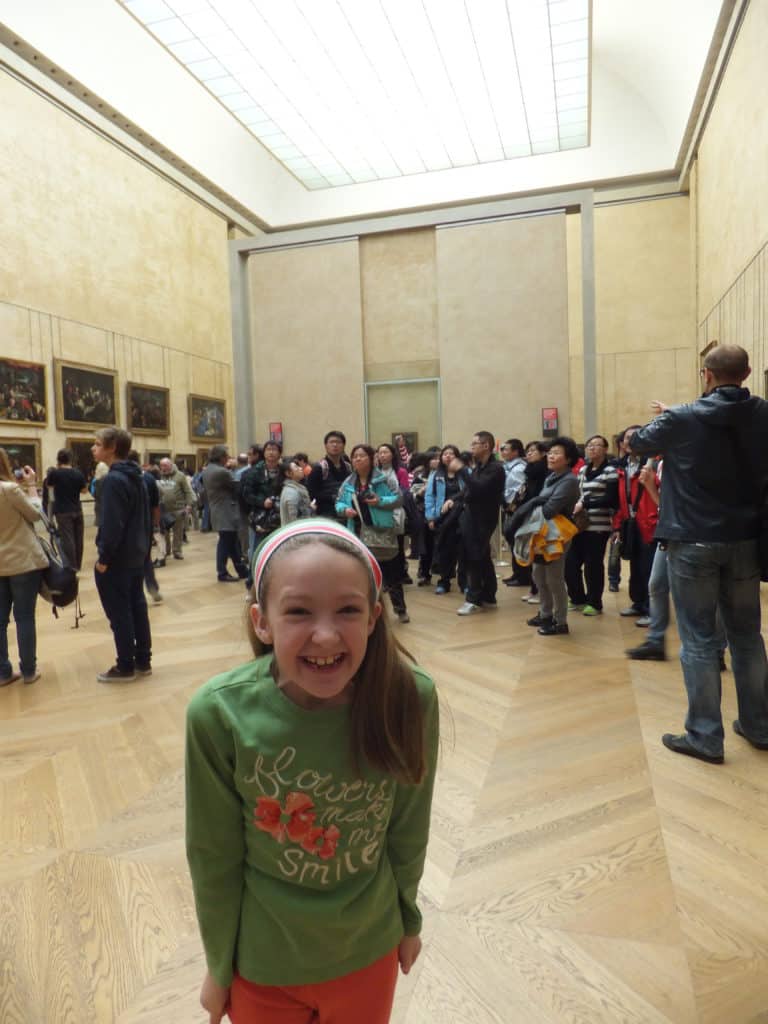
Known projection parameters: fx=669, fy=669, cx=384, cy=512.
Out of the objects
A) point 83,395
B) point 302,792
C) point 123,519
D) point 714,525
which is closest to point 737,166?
point 714,525

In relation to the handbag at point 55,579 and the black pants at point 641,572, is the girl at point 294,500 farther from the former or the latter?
the black pants at point 641,572

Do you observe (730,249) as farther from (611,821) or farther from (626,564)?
(611,821)

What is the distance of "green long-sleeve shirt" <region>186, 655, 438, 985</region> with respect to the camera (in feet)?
3.67

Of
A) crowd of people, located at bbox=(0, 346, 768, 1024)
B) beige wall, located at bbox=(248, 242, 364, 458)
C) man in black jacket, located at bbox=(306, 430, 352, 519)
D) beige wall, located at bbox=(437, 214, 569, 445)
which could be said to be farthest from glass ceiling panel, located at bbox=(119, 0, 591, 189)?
man in black jacket, located at bbox=(306, 430, 352, 519)

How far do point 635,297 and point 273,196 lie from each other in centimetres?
1143

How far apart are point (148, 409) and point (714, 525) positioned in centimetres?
1532

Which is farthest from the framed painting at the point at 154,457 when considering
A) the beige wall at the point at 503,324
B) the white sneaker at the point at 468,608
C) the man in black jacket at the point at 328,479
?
the white sneaker at the point at 468,608

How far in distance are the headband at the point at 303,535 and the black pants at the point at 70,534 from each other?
8946 millimetres

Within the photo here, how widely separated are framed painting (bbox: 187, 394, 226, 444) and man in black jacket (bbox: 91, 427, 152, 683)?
1377cm

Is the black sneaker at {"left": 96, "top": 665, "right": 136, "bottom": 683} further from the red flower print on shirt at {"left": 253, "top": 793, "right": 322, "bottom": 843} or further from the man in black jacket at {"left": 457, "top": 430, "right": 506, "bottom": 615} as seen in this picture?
the red flower print on shirt at {"left": 253, "top": 793, "right": 322, "bottom": 843}

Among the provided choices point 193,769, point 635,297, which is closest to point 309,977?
point 193,769

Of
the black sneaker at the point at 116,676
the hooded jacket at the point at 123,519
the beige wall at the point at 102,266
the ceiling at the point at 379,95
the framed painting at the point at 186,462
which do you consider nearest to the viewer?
the hooded jacket at the point at 123,519

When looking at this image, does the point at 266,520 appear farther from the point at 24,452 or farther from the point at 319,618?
the point at 24,452

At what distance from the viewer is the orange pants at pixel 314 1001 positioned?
3.76 ft
